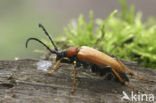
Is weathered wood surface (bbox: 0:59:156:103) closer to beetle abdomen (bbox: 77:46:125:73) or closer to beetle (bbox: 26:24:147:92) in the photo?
beetle (bbox: 26:24:147:92)

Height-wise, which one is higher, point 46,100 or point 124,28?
point 124,28

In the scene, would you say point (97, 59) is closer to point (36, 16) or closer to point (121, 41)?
point (121, 41)

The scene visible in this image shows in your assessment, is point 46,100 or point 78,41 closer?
point 46,100

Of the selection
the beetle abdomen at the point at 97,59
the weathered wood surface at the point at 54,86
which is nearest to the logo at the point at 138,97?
the weathered wood surface at the point at 54,86

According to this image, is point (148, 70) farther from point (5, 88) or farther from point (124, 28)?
point (5, 88)

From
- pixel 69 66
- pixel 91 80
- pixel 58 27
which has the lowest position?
pixel 91 80

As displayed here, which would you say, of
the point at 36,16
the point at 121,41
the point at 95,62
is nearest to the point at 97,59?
the point at 95,62

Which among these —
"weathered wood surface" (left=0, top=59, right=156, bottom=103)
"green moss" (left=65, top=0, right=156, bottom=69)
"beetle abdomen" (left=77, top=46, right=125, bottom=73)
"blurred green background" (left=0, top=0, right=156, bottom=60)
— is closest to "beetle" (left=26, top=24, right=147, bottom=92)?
"beetle abdomen" (left=77, top=46, right=125, bottom=73)

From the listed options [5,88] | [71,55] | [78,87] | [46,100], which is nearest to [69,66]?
[71,55]
